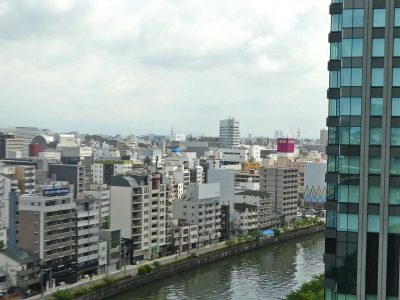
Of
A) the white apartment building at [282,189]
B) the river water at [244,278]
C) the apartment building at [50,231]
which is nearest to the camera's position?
the apartment building at [50,231]

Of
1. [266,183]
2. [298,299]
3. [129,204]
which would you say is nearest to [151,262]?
[129,204]

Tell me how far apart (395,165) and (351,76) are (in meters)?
1.26

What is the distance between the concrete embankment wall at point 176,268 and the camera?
18328 mm

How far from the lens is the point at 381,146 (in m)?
8.27

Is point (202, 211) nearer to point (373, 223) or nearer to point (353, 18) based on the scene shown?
point (373, 223)

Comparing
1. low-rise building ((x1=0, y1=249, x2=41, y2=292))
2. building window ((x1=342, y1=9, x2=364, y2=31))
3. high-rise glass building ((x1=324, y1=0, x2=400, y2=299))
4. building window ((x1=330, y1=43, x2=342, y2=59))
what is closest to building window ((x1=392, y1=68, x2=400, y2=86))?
high-rise glass building ((x1=324, y1=0, x2=400, y2=299))

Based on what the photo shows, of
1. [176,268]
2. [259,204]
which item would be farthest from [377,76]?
[259,204]

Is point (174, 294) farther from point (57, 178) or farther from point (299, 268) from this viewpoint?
point (57, 178)

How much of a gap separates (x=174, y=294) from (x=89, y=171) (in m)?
25.6

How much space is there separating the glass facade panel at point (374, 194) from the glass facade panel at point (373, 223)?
19cm

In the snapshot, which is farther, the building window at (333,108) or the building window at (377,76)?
the building window at (333,108)

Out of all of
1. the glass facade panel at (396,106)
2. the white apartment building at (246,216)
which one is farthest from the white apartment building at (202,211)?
the glass facade panel at (396,106)

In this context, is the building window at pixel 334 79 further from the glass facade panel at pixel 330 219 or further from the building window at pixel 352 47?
the glass facade panel at pixel 330 219

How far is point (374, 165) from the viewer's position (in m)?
8.30
